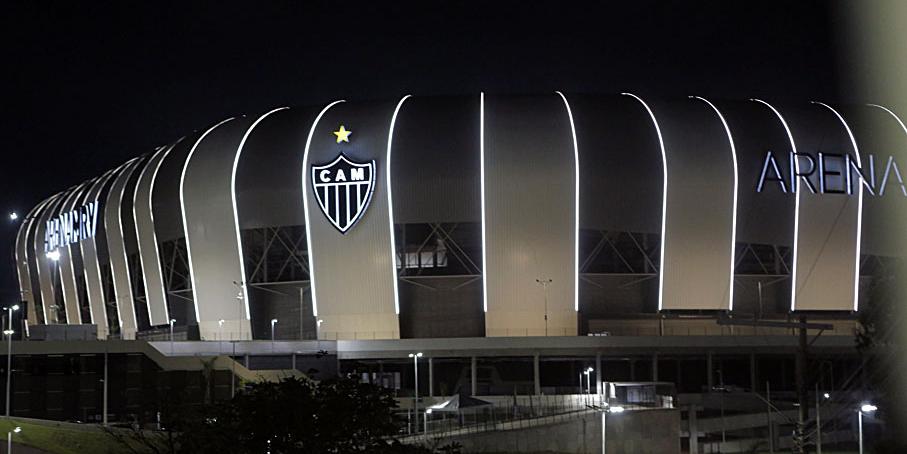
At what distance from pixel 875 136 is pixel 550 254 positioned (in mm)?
24757

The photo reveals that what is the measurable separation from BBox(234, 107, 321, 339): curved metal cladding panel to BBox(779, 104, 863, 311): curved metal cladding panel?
31.1m

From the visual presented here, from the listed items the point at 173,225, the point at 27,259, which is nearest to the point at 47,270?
the point at 27,259

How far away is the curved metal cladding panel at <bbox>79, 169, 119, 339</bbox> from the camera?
9794 cm

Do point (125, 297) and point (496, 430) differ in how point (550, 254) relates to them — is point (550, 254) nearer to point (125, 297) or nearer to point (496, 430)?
point (496, 430)

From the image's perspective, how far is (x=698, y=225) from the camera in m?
77.8

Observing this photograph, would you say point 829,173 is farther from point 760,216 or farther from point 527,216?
point 527,216

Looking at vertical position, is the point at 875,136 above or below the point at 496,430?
above

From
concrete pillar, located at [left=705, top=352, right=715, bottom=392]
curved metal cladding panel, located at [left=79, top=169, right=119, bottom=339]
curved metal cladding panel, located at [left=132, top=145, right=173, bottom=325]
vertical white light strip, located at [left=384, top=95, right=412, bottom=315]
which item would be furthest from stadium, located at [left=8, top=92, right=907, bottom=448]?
curved metal cladding panel, located at [left=79, top=169, right=119, bottom=339]

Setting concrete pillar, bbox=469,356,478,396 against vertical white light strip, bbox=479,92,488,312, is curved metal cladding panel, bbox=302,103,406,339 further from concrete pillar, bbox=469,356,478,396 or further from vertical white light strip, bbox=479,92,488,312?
vertical white light strip, bbox=479,92,488,312

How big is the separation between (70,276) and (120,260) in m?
14.2

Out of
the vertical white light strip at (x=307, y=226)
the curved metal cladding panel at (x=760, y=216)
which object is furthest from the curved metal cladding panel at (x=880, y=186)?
the vertical white light strip at (x=307, y=226)

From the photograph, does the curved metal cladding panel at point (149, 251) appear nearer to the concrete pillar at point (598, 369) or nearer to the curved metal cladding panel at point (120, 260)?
the curved metal cladding panel at point (120, 260)

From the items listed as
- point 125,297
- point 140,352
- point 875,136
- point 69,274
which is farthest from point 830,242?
point 69,274

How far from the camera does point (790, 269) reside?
7981 centimetres
